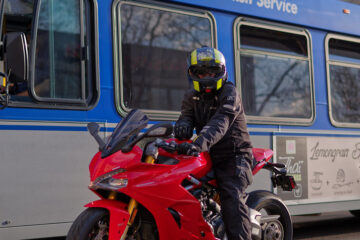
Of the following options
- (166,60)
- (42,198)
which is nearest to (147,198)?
(42,198)

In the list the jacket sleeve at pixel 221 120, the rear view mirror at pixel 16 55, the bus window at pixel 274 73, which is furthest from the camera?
the bus window at pixel 274 73

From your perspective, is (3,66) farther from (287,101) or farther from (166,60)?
(287,101)

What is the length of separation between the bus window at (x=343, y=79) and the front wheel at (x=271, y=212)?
277cm

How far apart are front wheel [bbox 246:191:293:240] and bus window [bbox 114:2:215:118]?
5.26ft

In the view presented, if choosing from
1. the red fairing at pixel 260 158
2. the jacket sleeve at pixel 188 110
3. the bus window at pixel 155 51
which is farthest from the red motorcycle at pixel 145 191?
the bus window at pixel 155 51

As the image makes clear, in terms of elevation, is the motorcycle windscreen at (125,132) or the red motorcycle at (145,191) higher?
the motorcycle windscreen at (125,132)

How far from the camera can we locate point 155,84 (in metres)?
5.61

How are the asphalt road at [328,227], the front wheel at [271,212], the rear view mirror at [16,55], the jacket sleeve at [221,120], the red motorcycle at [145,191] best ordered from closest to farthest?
the red motorcycle at [145,191]
the jacket sleeve at [221,120]
the rear view mirror at [16,55]
the front wheel at [271,212]
the asphalt road at [328,227]

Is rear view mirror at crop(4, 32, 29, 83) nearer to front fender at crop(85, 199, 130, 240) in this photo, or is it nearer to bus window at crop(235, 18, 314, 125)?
front fender at crop(85, 199, 130, 240)

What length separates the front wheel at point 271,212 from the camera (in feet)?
14.6

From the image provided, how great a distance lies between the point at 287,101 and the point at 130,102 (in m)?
2.34

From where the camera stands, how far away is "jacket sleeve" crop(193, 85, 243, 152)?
3.69 m

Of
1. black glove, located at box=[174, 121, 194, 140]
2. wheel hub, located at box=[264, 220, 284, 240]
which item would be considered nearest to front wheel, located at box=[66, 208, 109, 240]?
black glove, located at box=[174, 121, 194, 140]

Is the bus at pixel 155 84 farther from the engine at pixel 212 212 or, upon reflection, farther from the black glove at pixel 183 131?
the engine at pixel 212 212
